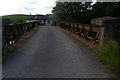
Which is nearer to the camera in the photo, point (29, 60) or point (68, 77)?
point (68, 77)

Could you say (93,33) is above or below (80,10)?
below

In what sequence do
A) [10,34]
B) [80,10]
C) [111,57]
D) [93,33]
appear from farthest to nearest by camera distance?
[80,10] < [93,33] < [10,34] < [111,57]

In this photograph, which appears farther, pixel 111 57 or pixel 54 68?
pixel 111 57

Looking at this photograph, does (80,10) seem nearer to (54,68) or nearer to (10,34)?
(10,34)

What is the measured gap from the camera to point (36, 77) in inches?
158

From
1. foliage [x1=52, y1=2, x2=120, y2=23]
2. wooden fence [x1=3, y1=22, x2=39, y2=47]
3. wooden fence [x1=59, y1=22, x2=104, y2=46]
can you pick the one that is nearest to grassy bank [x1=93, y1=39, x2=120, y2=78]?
wooden fence [x1=59, y1=22, x2=104, y2=46]

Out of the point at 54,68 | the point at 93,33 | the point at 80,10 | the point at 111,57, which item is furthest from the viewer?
the point at 80,10

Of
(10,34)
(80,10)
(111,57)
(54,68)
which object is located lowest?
(54,68)

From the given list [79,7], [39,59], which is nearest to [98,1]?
[79,7]

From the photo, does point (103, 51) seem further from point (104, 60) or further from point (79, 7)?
point (79, 7)

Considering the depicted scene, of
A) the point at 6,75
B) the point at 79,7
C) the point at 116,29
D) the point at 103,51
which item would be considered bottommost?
the point at 6,75

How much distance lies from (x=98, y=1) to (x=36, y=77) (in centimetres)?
3636

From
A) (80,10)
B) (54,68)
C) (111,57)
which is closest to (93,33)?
(111,57)

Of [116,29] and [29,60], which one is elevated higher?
[116,29]
